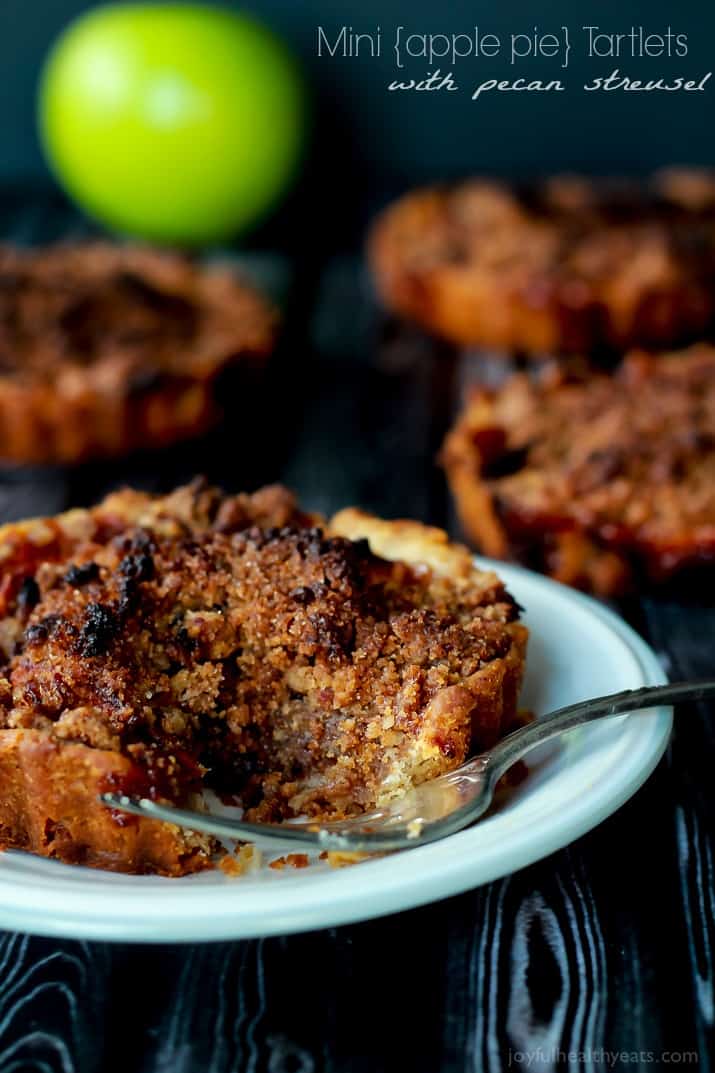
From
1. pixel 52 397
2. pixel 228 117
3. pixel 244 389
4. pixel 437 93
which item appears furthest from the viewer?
pixel 437 93

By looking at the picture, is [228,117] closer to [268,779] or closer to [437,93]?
[437,93]

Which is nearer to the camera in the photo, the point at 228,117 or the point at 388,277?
the point at 388,277

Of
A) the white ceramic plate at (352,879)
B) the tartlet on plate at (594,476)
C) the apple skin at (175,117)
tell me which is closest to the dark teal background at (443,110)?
the apple skin at (175,117)

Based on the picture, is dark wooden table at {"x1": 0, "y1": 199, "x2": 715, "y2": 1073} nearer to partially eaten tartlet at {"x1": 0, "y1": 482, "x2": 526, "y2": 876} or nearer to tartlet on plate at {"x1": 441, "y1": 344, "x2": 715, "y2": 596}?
partially eaten tartlet at {"x1": 0, "y1": 482, "x2": 526, "y2": 876}

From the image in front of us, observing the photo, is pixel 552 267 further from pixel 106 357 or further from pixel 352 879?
pixel 352 879

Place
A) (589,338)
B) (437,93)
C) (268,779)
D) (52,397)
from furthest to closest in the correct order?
(437,93), (589,338), (52,397), (268,779)

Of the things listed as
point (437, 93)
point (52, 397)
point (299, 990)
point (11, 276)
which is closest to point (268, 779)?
point (299, 990)

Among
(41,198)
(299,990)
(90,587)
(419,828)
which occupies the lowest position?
(299,990)
